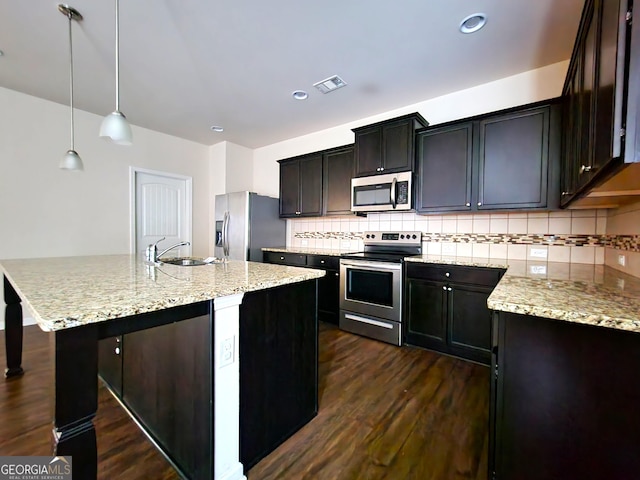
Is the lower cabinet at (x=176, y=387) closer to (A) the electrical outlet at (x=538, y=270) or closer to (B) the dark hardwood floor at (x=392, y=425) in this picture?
(B) the dark hardwood floor at (x=392, y=425)

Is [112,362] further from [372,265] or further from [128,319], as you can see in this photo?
[372,265]

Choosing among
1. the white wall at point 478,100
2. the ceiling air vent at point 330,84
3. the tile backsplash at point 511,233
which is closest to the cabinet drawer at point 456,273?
the tile backsplash at point 511,233

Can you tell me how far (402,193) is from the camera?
2.97 metres

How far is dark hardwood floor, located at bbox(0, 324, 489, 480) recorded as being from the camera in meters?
1.35

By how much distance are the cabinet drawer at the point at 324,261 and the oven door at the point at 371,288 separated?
0.64 feet

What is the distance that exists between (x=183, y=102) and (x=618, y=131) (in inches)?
150

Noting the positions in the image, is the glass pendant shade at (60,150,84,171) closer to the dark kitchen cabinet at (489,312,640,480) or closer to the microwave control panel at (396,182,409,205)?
the microwave control panel at (396,182,409,205)

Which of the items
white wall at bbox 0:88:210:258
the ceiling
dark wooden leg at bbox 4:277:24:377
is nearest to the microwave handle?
the ceiling

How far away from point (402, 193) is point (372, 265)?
33.4 inches

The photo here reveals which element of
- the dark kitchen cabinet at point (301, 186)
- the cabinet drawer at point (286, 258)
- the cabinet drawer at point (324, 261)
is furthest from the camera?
the dark kitchen cabinet at point (301, 186)

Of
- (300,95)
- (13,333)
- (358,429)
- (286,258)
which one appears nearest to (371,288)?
(286,258)

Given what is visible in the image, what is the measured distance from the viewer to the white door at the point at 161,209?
4.17 m

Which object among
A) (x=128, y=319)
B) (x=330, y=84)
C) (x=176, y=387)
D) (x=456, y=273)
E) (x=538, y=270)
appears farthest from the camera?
(x=330, y=84)

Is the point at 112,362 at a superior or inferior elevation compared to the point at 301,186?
inferior
